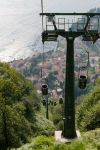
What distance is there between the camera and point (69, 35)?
88.6 feet

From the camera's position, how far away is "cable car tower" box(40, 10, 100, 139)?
26.0 m

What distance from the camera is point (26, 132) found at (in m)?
43.6

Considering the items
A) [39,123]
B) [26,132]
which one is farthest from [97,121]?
[39,123]

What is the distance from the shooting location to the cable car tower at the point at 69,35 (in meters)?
26.0

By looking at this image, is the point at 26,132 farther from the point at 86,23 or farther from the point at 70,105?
the point at 86,23

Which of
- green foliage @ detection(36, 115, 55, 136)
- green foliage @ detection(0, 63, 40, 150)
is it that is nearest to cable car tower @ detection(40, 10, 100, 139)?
green foliage @ detection(0, 63, 40, 150)

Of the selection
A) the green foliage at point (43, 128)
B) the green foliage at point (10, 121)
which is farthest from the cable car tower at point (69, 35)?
the green foliage at point (43, 128)

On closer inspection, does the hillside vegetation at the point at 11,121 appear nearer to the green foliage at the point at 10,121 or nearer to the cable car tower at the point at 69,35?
the green foliage at the point at 10,121

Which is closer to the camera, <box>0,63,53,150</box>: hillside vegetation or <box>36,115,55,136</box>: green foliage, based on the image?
<box>0,63,53,150</box>: hillside vegetation

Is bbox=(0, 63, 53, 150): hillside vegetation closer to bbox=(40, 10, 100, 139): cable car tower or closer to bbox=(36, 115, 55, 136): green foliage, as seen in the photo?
bbox=(36, 115, 55, 136): green foliage

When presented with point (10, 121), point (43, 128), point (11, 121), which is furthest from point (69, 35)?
point (43, 128)

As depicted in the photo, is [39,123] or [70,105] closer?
[70,105]

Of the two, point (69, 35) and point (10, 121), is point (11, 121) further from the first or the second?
point (69, 35)

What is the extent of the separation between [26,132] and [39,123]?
31.1 feet
